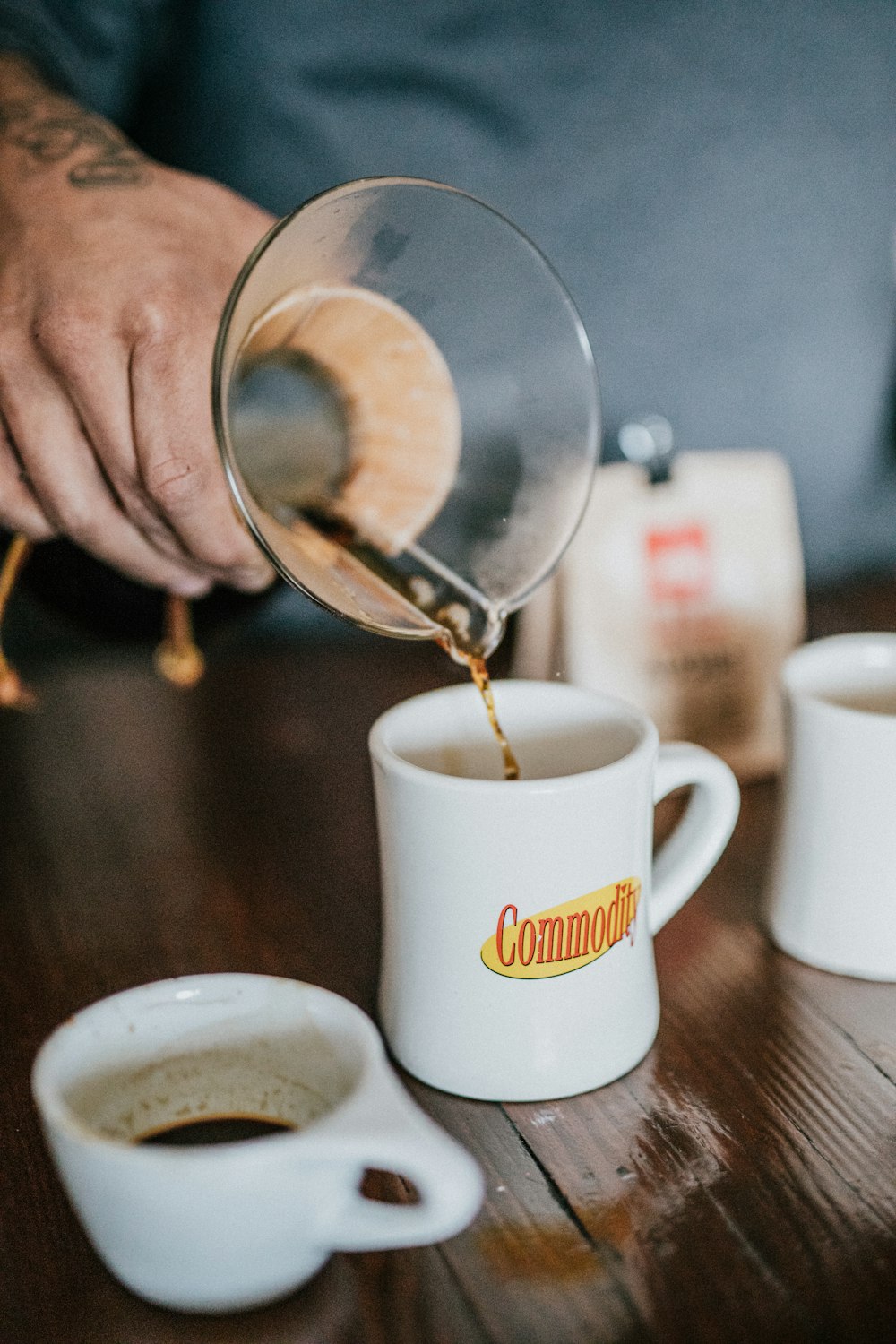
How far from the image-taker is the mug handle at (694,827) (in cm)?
60

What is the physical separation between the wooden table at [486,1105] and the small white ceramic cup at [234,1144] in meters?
0.03

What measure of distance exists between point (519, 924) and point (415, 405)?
0.34m

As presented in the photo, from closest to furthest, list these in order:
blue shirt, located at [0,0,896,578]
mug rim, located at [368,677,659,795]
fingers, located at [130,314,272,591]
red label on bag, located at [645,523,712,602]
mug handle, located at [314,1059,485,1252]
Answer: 1. mug handle, located at [314,1059,485,1252]
2. mug rim, located at [368,677,659,795]
3. fingers, located at [130,314,272,591]
4. red label on bag, located at [645,523,712,602]
5. blue shirt, located at [0,0,896,578]

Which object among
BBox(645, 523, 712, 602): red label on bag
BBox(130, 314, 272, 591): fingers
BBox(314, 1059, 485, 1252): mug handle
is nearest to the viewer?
BBox(314, 1059, 485, 1252): mug handle

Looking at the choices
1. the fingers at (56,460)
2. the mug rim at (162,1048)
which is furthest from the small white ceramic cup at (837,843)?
the fingers at (56,460)

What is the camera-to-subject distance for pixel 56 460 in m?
0.67

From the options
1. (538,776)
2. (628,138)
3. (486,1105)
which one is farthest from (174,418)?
(628,138)

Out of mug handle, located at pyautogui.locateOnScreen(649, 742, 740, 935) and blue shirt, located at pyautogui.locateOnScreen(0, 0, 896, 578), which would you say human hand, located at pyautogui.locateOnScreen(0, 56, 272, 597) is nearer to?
mug handle, located at pyautogui.locateOnScreen(649, 742, 740, 935)

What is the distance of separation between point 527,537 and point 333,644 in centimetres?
57

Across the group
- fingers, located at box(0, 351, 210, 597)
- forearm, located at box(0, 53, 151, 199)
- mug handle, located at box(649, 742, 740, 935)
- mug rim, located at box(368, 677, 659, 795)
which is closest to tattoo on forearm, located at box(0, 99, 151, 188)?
forearm, located at box(0, 53, 151, 199)

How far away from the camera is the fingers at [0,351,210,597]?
67 centimetres

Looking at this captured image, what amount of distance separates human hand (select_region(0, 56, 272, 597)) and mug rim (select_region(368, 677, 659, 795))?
168 millimetres

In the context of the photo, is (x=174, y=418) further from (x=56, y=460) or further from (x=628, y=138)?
(x=628, y=138)

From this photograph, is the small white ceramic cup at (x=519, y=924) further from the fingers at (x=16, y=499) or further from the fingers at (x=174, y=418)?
the fingers at (x=16, y=499)
